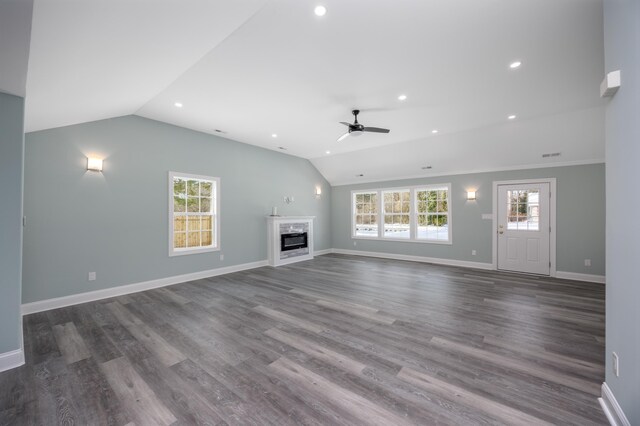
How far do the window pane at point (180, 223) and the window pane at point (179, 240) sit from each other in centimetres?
8

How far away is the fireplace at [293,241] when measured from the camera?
6.69 metres

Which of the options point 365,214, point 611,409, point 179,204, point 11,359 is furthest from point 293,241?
point 611,409

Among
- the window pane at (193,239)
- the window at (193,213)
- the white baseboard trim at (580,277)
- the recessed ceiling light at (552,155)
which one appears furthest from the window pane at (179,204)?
the white baseboard trim at (580,277)

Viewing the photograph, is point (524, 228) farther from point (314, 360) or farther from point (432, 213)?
point (314, 360)

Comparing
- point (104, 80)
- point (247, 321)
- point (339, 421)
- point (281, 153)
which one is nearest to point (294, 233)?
point (281, 153)

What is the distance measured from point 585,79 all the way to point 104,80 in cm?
537

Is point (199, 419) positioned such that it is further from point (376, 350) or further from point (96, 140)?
point (96, 140)

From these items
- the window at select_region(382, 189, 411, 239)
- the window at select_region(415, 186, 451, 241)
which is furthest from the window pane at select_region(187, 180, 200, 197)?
the window at select_region(415, 186, 451, 241)

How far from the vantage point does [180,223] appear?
16.8 feet

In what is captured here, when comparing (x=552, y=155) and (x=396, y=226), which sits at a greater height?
(x=552, y=155)

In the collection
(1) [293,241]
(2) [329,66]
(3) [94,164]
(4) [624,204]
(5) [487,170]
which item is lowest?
(1) [293,241]

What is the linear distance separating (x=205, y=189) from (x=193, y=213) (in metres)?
0.59

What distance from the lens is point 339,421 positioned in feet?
5.30

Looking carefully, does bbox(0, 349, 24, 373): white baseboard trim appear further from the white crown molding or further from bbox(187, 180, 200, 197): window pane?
the white crown molding
